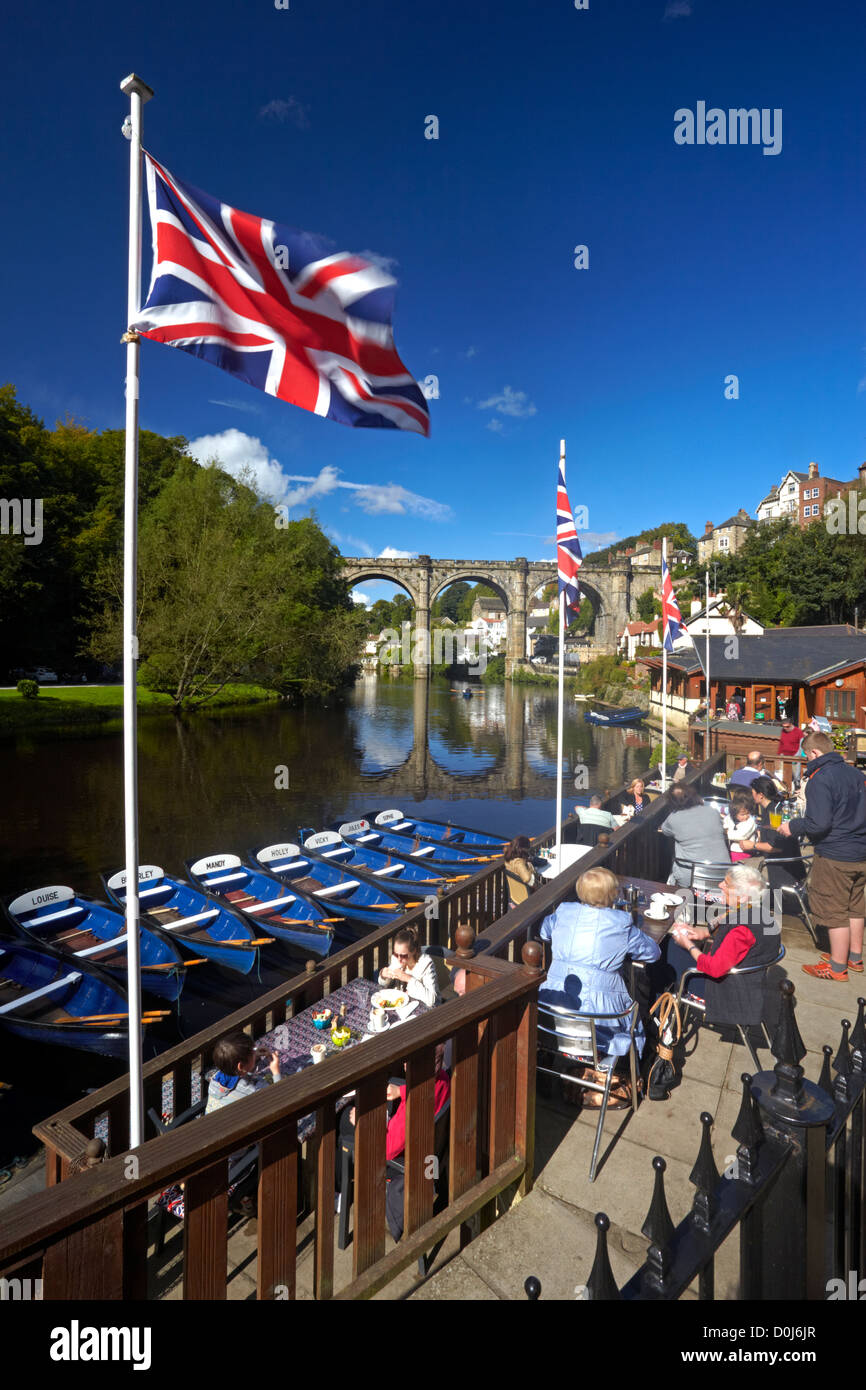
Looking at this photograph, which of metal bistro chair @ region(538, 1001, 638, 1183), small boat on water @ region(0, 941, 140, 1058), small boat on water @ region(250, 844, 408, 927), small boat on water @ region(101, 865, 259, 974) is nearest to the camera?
metal bistro chair @ region(538, 1001, 638, 1183)

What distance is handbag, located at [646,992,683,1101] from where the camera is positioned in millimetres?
3453

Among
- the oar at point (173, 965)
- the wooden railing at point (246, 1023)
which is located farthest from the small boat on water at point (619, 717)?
the wooden railing at point (246, 1023)

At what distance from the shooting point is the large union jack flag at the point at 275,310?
2.90 metres

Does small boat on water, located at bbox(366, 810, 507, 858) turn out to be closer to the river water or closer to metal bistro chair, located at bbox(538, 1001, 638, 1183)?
the river water

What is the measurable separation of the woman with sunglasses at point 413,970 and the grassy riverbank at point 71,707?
2183cm

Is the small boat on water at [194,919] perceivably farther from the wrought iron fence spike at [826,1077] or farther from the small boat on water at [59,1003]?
the wrought iron fence spike at [826,1077]

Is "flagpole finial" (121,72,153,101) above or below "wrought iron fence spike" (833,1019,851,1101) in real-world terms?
above

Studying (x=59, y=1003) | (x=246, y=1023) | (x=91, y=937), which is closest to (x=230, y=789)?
(x=91, y=937)

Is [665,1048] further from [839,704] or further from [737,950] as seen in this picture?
[839,704]

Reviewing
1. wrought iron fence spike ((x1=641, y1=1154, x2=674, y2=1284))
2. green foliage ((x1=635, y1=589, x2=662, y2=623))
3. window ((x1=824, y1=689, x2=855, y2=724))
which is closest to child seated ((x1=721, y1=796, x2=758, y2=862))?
wrought iron fence spike ((x1=641, y1=1154, x2=674, y2=1284))

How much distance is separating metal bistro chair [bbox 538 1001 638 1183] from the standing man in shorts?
7.67 feet

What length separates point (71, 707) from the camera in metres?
30.3

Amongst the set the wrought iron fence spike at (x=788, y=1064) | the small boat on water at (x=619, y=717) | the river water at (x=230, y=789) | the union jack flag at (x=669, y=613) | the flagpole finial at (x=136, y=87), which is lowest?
the river water at (x=230, y=789)

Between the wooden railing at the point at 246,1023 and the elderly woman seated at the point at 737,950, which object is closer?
the wooden railing at the point at 246,1023
